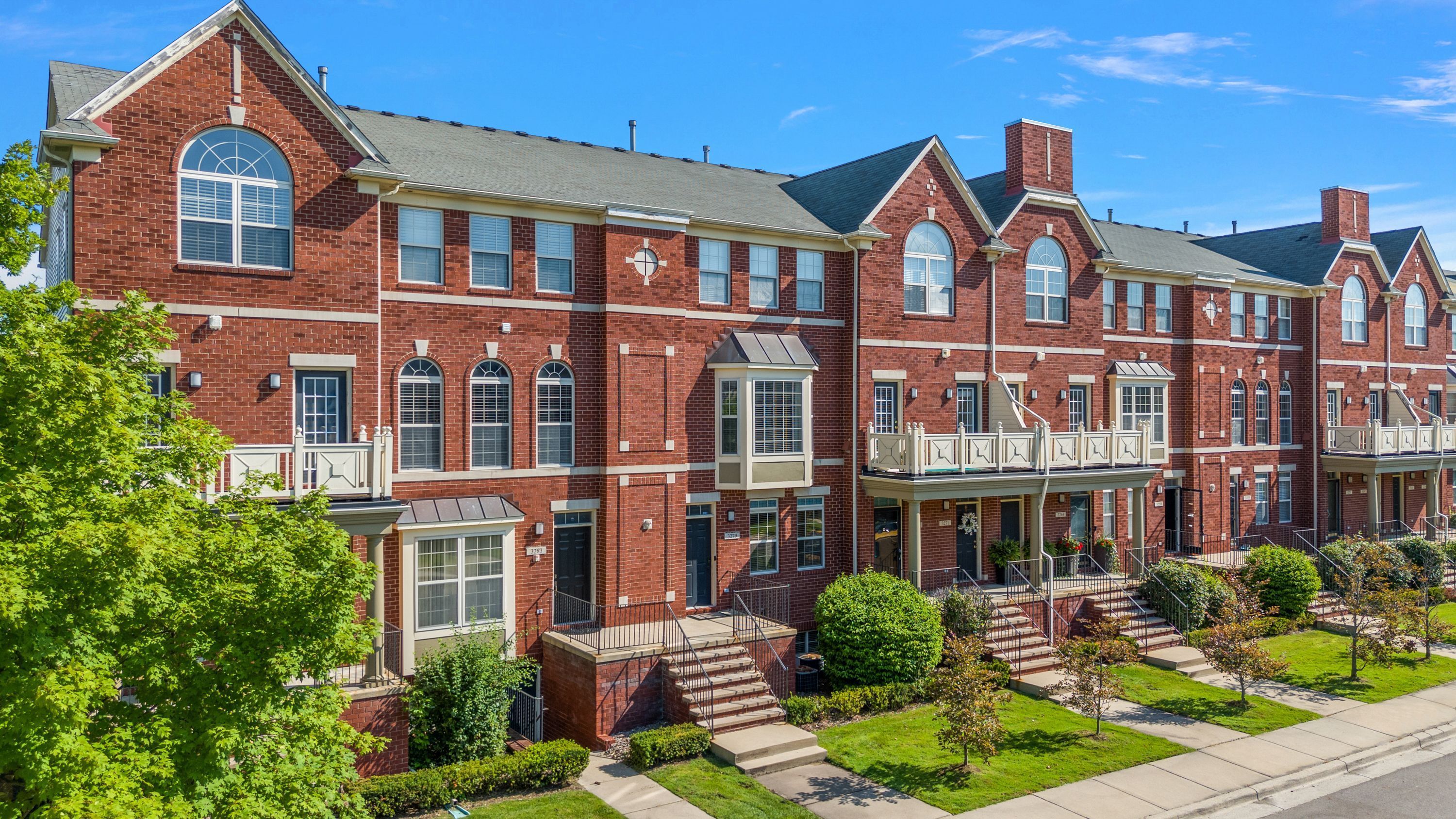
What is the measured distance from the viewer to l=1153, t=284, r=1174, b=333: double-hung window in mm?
30859

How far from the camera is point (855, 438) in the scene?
23797mm

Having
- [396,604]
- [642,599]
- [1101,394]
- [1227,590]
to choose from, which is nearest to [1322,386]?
[1101,394]

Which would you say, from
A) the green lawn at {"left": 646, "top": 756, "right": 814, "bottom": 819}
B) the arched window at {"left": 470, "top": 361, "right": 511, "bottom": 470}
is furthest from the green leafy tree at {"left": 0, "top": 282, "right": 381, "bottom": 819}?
the arched window at {"left": 470, "top": 361, "right": 511, "bottom": 470}

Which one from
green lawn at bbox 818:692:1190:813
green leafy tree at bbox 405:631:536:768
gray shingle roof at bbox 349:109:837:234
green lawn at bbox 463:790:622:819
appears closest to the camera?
green lawn at bbox 463:790:622:819

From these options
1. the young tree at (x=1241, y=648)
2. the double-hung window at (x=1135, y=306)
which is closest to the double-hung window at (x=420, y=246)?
the young tree at (x=1241, y=648)

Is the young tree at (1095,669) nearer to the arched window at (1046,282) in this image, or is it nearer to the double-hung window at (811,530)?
the double-hung window at (811,530)

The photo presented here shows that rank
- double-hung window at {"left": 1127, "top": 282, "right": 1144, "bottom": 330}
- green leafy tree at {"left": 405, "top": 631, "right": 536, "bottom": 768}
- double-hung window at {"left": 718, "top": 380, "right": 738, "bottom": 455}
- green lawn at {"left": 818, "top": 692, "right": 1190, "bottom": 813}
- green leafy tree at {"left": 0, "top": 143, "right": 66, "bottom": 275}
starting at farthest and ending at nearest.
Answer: double-hung window at {"left": 1127, "top": 282, "right": 1144, "bottom": 330}, double-hung window at {"left": 718, "top": 380, "right": 738, "bottom": 455}, green leafy tree at {"left": 405, "top": 631, "right": 536, "bottom": 768}, green lawn at {"left": 818, "top": 692, "right": 1190, "bottom": 813}, green leafy tree at {"left": 0, "top": 143, "right": 66, "bottom": 275}

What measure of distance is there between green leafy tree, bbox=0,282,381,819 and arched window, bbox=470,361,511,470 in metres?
8.68

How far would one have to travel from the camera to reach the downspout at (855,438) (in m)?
23.7

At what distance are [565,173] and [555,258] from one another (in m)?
2.74

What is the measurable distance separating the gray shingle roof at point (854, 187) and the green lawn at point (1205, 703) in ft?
41.0

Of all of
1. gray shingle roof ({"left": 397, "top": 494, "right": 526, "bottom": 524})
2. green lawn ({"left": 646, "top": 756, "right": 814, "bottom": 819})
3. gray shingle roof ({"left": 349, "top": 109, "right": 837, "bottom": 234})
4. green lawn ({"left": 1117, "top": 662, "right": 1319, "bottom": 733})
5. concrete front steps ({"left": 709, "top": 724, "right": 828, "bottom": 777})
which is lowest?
green lawn ({"left": 1117, "top": 662, "right": 1319, "bottom": 733})

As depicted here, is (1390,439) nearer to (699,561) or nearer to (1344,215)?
(1344,215)

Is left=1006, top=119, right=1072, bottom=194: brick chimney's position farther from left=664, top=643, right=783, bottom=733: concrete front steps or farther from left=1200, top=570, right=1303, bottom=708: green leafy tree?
left=664, top=643, right=783, bottom=733: concrete front steps
